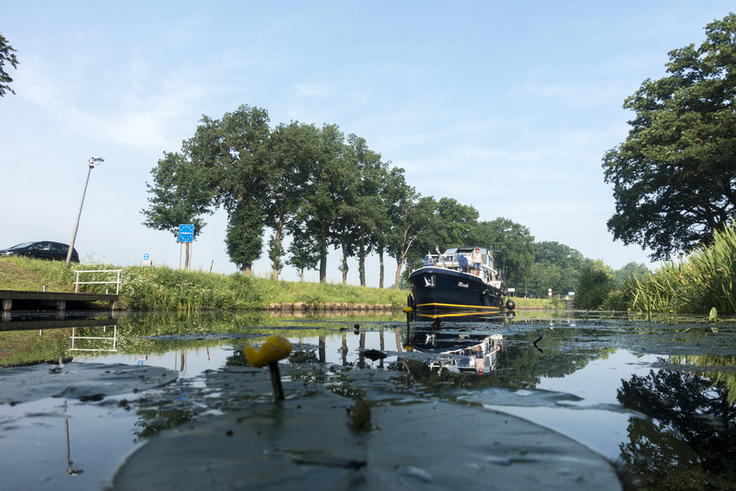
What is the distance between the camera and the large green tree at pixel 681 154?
969 inches

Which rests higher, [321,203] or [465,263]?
[321,203]

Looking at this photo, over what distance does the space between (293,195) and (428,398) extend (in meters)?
39.7

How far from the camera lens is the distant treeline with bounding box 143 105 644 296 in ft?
115

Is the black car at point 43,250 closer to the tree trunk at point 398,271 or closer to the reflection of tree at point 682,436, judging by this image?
the reflection of tree at point 682,436

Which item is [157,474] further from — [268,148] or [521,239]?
[521,239]

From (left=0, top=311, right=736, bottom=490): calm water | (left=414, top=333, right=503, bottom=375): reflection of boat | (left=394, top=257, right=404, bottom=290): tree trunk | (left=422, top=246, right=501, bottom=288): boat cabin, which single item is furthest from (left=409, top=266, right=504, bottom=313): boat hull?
(left=394, top=257, right=404, bottom=290): tree trunk

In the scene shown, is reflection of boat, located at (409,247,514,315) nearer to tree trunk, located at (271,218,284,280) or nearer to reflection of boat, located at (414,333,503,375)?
reflection of boat, located at (414,333,503,375)

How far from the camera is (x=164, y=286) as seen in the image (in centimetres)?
1794

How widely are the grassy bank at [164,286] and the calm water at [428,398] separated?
13.2m

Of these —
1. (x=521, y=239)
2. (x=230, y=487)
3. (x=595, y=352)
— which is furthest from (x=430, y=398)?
(x=521, y=239)

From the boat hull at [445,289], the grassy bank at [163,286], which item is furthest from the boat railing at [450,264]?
the grassy bank at [163,286]

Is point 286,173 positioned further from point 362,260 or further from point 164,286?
point 164,286

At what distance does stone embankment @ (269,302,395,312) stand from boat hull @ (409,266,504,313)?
23.4 feet

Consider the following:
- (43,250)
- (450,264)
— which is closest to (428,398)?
(450,264)
